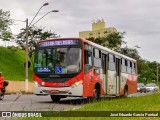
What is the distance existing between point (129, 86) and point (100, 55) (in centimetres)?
873

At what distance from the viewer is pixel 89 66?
18516mm

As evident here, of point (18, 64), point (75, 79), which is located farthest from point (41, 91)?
point (18, 64)

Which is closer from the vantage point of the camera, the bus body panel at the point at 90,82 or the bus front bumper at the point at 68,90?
the bus front bumper at the point at 68,90

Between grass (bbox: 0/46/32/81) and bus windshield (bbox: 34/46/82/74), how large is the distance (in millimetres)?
38663

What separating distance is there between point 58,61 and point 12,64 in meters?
47.9

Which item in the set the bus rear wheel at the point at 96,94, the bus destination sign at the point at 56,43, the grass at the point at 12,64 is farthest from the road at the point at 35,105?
the grass at the point at 12,64

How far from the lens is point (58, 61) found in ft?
59.0

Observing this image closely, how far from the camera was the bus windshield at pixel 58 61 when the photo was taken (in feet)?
58.2

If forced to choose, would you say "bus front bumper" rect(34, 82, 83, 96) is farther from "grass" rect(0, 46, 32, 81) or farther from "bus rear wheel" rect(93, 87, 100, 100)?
"grass" rect(0, 46, 32, 81)

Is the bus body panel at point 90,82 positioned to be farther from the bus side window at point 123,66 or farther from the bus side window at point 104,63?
the bus side window at point 123,66

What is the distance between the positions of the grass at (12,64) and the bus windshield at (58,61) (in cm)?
3866

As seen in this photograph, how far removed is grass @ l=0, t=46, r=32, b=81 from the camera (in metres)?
59.3

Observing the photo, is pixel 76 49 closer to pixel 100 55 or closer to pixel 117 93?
pixel 100 55

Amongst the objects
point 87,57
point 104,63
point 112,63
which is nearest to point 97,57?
point 104,63
